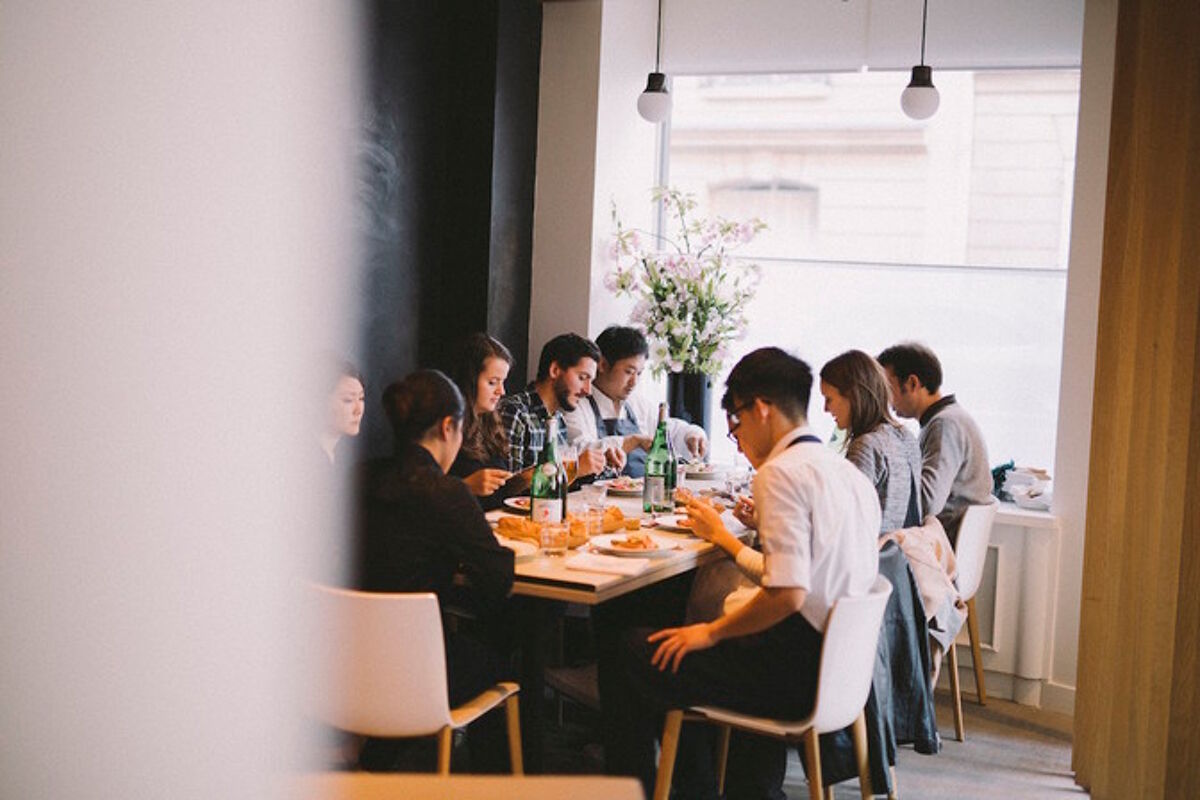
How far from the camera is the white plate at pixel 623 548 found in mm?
3168

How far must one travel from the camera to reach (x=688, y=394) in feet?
17.5

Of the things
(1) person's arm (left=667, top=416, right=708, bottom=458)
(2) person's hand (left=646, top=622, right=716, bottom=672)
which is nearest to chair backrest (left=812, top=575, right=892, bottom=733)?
(2) person's hand (left=646, top=622, right=716, bottom=672)

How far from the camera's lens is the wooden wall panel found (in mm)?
2527

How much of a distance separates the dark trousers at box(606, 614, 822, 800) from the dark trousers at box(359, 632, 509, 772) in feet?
1.04

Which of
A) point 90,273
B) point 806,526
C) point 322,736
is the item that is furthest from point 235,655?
point 322,736

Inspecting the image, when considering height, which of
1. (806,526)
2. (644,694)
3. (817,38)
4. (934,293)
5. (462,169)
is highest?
(817,38)

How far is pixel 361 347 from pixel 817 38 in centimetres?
239

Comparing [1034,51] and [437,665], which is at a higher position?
[1034,51]

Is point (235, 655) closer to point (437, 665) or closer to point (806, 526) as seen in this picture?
point (437, 665)

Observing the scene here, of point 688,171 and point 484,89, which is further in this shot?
point 688,171

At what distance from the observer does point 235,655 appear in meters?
1.20

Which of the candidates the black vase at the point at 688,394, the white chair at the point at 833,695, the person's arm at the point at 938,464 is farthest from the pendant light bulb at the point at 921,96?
the white chair at the point at 833,695

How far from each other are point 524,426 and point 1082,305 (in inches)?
83.4

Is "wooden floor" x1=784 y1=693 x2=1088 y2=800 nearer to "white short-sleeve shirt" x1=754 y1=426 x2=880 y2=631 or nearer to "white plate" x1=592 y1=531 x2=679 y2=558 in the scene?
"white plate" x1=592 y1=531 x2=679 y2=558
